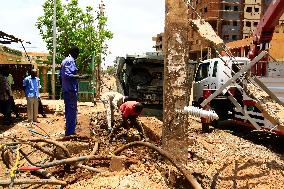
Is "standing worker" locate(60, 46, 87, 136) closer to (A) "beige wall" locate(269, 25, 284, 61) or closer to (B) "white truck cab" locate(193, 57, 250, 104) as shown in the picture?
(B) "white truck cab" locate(193, 57, 250, 104)

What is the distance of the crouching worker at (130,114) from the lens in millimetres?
7121

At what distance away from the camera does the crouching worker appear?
7.12 meters

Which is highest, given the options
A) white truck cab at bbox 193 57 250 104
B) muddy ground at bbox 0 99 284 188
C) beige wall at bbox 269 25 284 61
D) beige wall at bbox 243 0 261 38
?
beige wall at bbox 243 0 261 38

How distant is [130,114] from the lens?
718 centimetres

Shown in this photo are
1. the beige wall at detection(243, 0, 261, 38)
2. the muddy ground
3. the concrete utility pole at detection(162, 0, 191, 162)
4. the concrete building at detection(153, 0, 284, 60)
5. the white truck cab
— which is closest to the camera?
the muddy ground

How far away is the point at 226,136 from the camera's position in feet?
31.9

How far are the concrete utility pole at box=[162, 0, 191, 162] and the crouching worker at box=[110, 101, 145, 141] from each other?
99.2 inches

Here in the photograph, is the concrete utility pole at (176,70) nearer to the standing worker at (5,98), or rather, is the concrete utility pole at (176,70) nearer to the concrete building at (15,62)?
the standing worker at (5,98)

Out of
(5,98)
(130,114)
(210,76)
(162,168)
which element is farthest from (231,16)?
(162,168)

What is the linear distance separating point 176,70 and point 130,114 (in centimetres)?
279

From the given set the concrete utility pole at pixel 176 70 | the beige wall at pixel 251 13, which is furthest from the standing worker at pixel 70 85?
the beige wall at pixel 251 13

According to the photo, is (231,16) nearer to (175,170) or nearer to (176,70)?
(176,70)

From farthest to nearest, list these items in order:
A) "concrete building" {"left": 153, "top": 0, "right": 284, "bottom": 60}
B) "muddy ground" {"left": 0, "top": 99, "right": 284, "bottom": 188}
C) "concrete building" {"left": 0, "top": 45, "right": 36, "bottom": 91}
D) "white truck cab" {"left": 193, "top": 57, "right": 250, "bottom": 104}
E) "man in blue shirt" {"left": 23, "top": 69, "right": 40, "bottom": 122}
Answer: "concrete building" {"left": 153, "top": 0, "right": 284, "bottom": 60}, "concrete building" {"left": 0, "top": 45, "right": 36, "bottom": 91}, "man in blue shirt" {"left": 23, "top": 69, "right": 40, "bottom": 122}, "white truck cab" {"left": 193, "top": 57, "right": 250, "bottom": 104}, "muddy ground" {"left": 0, "top": 99, "right": 284, "bottom": 188}

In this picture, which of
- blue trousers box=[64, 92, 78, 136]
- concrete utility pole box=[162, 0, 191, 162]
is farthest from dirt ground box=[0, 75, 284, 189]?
blue trousers box=[64, 92, 78, 136]
